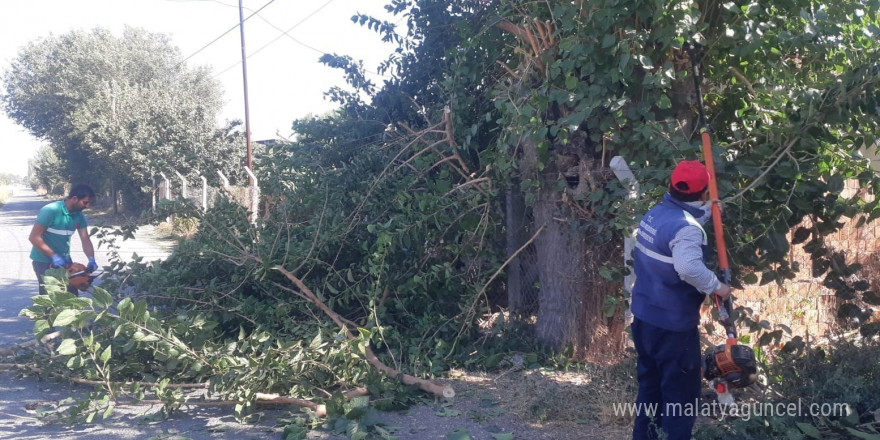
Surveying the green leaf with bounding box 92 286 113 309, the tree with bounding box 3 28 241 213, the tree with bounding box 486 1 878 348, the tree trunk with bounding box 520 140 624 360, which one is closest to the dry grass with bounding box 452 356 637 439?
the tree trunk with bounding box 520 140 624 360

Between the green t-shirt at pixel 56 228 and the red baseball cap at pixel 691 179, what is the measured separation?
19.9ft

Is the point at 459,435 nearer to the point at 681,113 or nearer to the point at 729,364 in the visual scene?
the point at 729,364

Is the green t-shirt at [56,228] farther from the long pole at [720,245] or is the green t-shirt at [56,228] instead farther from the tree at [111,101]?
the tree at [111,101]

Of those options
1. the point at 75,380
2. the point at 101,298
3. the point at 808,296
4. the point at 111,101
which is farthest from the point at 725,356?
the point at 111,101

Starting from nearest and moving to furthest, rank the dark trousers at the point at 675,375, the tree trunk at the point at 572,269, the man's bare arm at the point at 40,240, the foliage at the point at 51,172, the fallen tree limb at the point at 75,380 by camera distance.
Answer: the dark trousers at the point at 675,375
the fallen tree limb at the point at 75,380
the tree trunk at the point at 572,269
the man's bare arm at the point at 40,240
the foliage at the point at 51,172

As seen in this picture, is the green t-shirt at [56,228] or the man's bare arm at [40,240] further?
the green t-shirt at [56,228]

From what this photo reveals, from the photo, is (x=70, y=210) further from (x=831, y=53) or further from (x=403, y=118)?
(x=831, y=53)

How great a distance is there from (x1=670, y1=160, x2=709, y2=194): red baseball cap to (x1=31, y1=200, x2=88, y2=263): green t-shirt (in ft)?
19.9

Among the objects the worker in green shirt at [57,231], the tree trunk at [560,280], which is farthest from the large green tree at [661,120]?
the worker in green shirt at [57,231]

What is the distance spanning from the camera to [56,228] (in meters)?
7.05

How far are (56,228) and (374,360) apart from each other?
12.7 feet

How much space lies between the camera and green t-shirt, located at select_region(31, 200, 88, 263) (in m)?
7.00

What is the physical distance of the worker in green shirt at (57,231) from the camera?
692 cm

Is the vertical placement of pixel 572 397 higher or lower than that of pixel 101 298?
lower
